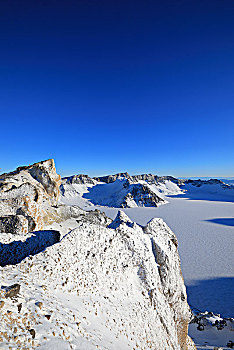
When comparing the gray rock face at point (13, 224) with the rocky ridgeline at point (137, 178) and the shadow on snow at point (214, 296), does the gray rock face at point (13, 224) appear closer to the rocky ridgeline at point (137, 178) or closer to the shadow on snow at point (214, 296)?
the shadow on snow at point (214, 296)

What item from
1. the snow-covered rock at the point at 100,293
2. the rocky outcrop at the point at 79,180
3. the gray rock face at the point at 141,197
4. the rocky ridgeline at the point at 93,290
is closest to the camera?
the rocky ridgeline at the point at 93,290

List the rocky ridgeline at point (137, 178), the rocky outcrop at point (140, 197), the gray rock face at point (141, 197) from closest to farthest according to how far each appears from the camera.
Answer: the rocky outcrop at point (140, 197) → the gray rock face at point (141, 197) → the rocky ridgeline at point (137, 178)

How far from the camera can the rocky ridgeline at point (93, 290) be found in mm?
3753

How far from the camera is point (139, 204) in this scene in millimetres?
79812

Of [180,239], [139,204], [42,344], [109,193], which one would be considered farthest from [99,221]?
[109,193]

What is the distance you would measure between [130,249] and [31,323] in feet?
16.7

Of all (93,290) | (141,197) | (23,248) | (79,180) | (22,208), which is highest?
(79,180)

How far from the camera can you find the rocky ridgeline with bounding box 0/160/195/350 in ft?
12.3

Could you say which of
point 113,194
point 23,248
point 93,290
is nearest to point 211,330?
point 93,290

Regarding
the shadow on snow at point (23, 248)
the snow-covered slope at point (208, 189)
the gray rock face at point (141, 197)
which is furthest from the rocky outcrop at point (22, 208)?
the snow-covered slope at point (208, 189)

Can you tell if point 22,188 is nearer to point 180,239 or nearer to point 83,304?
point 83,304

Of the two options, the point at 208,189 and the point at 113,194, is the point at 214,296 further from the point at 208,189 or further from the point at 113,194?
the point at 208,189

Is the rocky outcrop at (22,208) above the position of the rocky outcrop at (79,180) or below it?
below

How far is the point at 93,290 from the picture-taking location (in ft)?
19.1
